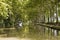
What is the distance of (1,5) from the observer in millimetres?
26906

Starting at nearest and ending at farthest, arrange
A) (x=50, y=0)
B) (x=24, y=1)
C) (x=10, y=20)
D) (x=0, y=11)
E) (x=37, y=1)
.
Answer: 1. (x=0, y=11)
2. (x=50, y=0)
3. (x=37, y=1)
4. (x=10, y=20)
5. (x=24, y=1)

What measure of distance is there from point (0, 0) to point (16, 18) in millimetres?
27376

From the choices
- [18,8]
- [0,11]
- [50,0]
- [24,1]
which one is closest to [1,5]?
[0,11]

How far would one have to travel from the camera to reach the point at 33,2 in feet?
167

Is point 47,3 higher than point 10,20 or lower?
higher

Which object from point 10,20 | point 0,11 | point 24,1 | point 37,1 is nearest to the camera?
point 0,11

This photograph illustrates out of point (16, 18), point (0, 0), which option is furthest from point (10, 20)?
point (0, 0)

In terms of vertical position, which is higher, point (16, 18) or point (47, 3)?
point (47, 3)

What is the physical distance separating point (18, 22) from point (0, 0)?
2911 cm

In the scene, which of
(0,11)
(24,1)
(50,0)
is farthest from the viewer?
(24,1)

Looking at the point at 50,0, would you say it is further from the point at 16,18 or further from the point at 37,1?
the point at 16,18

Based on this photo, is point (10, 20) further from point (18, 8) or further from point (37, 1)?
point (37, 1)

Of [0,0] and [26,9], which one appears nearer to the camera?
[0,0]

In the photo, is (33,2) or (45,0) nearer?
(45,0)
